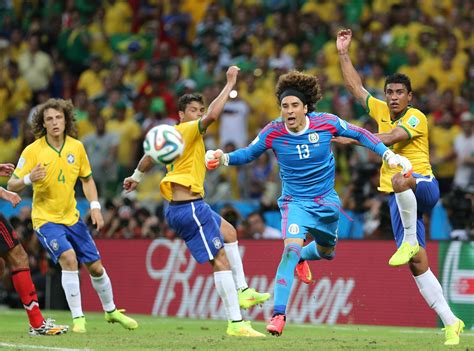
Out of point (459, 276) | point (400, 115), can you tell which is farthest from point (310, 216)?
point (459, 276)

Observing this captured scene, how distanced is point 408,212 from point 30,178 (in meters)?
4.40

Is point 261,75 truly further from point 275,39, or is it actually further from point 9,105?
point 9,105

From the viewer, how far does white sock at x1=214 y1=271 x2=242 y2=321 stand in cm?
1288

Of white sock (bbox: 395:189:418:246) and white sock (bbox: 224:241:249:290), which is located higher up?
white sock (bbox: 395:189:418:246)

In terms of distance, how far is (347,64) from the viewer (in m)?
13.2

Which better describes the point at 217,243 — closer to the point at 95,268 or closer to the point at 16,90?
the point at 95,268

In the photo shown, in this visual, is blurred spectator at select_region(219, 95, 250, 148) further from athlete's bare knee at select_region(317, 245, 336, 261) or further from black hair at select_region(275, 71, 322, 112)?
black hair at select_region(275, 71, 322, 112)

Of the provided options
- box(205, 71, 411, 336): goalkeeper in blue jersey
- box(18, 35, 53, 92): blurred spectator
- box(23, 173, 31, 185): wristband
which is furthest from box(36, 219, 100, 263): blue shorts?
box(18, 35, 53, 92): blurred spectator

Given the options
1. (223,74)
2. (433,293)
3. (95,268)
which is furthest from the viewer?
(223,74)

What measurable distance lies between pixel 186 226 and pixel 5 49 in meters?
14.3

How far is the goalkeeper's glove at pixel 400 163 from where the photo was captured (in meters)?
11.6

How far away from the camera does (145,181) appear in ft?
70.2

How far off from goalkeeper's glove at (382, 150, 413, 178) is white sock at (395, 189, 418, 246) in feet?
2.34

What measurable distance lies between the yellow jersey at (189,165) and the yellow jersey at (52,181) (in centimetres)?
162
